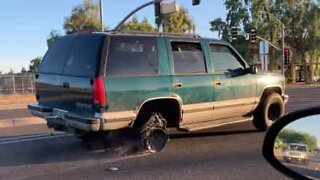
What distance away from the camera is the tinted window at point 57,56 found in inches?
347

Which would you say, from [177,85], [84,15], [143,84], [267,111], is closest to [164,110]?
[177,85]

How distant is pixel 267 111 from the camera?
10547mm

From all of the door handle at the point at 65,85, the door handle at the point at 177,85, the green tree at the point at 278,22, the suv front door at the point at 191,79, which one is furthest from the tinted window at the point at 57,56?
the green tree at the point at 278,22

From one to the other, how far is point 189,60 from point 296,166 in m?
6.13

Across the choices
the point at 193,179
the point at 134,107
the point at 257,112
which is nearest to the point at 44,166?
the point at 134,107

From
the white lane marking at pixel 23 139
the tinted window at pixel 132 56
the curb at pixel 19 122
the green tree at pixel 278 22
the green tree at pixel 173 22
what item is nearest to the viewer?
the tinted window at pixel 132 56

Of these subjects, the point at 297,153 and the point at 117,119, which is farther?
the point at 117,119

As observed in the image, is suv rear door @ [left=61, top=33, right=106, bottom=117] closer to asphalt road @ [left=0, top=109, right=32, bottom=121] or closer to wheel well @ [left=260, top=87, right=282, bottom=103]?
wheel well @ [left=260, top=87, right=282, bottom=103]

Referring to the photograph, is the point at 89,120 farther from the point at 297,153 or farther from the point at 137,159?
the point at 297,153

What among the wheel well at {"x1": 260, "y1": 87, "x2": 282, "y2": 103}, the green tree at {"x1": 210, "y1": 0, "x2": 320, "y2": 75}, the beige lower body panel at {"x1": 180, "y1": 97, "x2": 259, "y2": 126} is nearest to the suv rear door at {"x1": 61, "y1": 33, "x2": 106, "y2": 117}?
the beige lower body panel at {"x1": 180, "y1": 97, "x2": 259, "y2": 126}

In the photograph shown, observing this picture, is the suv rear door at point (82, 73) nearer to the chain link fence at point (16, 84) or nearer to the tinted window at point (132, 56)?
the tinted window at point (132, 56)

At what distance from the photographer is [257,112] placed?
1052 cm

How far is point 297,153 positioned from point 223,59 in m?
6.78

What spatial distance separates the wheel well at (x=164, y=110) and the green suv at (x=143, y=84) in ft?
0.05
